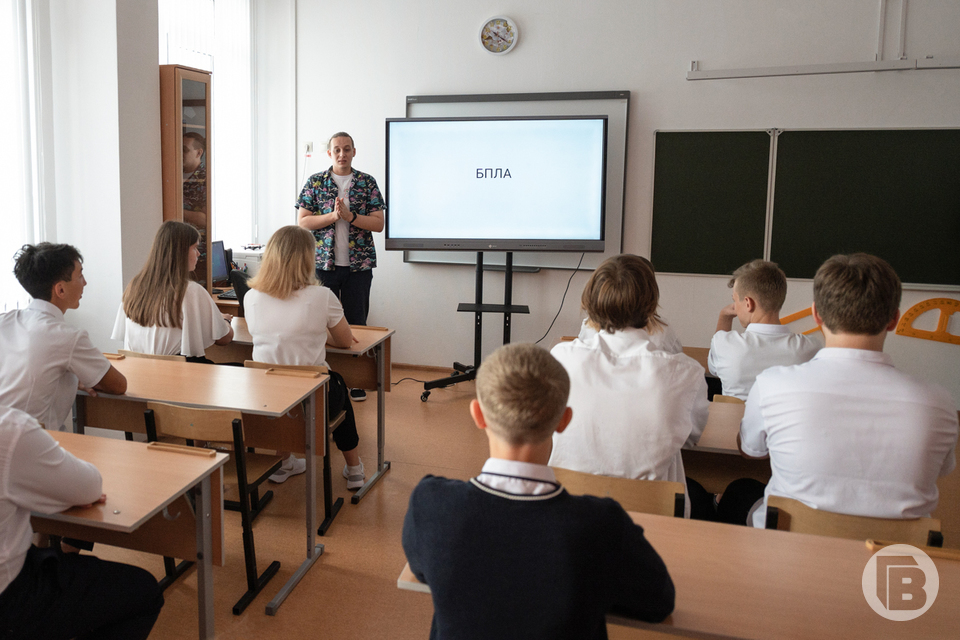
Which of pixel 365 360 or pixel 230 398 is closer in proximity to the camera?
pixel 230 398

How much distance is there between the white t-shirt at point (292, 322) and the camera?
312cm

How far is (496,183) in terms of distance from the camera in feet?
16.6

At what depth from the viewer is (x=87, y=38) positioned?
388 cm

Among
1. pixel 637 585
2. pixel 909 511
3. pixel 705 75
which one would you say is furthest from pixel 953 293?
pixel 637 585

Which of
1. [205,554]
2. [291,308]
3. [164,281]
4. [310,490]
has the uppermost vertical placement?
[164,281]

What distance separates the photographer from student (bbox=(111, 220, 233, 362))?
303cm

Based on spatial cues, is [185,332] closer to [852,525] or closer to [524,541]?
[524,541]

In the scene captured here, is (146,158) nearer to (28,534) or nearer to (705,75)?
(28,534)

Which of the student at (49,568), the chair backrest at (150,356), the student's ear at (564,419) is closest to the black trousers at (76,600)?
the student at (49,568)

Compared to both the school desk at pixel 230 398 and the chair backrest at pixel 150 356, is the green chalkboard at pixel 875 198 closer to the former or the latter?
the school desk at pixel 230 398

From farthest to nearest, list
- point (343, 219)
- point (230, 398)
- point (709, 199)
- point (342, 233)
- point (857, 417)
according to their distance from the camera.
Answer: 1. point (709, 199)
2. point (342, 233)
3. point (343, 219)
4. point (230, 398)
5. point (857, 417)

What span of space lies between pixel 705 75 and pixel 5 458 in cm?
461

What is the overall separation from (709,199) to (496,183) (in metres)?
1.51

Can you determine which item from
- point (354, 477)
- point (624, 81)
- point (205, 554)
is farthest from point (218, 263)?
point (205, 554)
